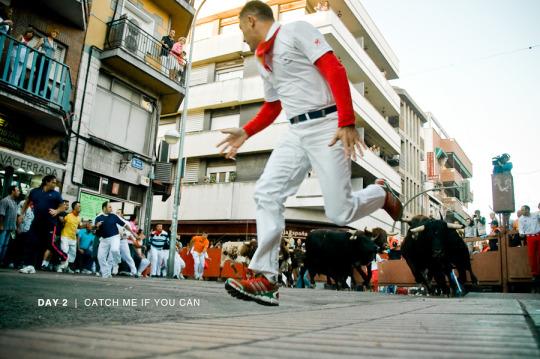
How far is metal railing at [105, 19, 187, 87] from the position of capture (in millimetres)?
16578

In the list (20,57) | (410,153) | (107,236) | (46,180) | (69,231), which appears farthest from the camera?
(410,153)

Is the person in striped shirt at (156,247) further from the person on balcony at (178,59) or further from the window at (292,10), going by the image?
the window at (292,10)

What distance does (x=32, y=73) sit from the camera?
39.9ft

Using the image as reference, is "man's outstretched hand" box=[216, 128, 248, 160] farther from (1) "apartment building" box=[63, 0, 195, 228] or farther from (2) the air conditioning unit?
(2) the air conditioning unit

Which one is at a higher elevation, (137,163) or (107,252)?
(137,163)

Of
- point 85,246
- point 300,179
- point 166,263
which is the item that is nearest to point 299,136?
point 300,179

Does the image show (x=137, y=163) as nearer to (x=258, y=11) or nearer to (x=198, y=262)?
(x=198, y=262)

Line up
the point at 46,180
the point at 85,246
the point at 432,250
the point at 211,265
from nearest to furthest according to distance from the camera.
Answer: the point at 46,180, the point at 432,250, the point at 85,246, the point at 211,265

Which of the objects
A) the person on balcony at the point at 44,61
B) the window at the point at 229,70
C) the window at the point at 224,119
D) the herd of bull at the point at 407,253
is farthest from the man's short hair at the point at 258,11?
the window at the point at 229,70

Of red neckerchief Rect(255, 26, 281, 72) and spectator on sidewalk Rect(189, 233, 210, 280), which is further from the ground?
red neckerchief Rect(255, 26, 281, 72)

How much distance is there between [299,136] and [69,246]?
10.5 m

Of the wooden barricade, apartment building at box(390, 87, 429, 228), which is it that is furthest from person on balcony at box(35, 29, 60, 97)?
apartment building at box(390, 87, 429, 228)

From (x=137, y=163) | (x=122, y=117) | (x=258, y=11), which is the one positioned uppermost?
(x=122, y=117)

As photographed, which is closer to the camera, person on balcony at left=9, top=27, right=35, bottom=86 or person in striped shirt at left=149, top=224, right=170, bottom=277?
person on balcony at left=9, top=27, right=35, bottom=86
